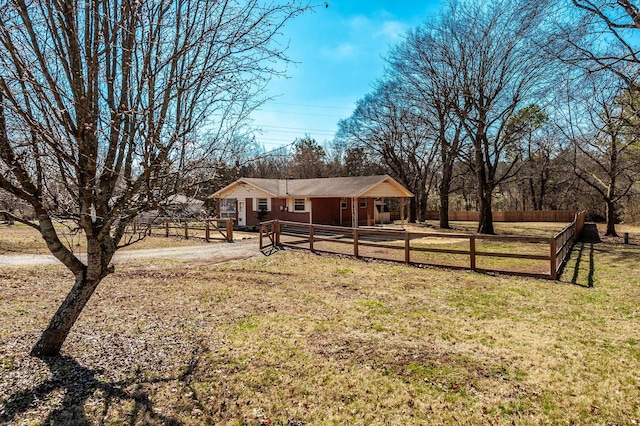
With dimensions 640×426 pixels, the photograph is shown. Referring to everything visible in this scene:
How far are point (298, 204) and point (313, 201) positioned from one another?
114 centimetres

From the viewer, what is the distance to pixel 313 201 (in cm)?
2195

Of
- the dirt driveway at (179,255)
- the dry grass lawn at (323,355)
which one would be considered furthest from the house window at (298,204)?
the dry grass lawn at (323,355)

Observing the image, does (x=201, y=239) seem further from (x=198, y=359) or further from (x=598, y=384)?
(x=598, y=384)

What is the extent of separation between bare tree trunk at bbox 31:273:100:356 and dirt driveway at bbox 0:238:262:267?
6.88 metres

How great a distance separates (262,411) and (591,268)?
10.7m

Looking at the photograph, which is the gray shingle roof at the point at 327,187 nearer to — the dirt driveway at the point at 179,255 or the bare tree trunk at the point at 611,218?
the dirt driveway at the point at 179,255

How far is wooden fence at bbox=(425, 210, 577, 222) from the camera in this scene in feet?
109

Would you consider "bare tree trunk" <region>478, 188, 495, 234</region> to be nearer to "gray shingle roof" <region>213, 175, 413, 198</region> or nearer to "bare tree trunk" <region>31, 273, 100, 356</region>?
"gray shingle roof" <region>213, 175, 413, 198</region>

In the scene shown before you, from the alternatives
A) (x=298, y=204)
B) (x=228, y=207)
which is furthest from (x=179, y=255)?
(x=228, y=207)

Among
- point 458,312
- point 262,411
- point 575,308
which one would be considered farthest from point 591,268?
point 262,411

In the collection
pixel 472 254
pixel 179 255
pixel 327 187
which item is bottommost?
pixel 179 255

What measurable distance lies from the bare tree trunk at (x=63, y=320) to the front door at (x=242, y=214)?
20.3m

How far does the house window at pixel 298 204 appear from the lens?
2241 centimetres

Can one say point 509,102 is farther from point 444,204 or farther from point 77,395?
point 77,395
